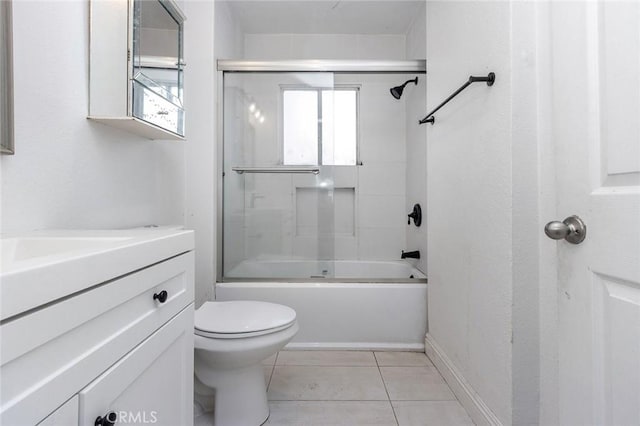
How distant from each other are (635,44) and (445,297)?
1.24 m

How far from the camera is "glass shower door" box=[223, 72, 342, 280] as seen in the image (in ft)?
6.86

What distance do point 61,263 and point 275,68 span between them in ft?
6.24

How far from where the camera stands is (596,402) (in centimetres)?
64

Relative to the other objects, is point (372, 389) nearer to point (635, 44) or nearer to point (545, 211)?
point (545, 211)

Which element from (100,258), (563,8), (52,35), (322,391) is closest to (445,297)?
(322,391)

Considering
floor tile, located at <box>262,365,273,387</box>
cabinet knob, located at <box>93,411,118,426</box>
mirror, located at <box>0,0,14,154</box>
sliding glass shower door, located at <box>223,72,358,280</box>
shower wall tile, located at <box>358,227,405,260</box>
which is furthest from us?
shower wall tile, located at <box>358,227,405,260</box>

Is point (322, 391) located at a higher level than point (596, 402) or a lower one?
lower

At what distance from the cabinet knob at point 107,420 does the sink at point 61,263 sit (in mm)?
235

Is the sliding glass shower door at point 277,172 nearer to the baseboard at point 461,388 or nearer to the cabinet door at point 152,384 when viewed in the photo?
the baseboard at point 461,388

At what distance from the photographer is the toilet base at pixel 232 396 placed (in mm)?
1171

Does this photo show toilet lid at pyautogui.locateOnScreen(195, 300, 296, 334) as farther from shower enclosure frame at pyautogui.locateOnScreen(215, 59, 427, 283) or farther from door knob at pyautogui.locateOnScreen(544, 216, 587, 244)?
door knob at pyautogui.locateOnScreen(544, 216, 587, 244)

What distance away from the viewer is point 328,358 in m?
1.75

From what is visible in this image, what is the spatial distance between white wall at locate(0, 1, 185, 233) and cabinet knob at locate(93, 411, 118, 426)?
2.03 feet

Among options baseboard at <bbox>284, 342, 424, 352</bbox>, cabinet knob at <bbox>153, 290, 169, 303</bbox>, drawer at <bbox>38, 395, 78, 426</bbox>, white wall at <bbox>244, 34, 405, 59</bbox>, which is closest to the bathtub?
baseboard at <bbox>284, 342, 424, 352</bbox>
